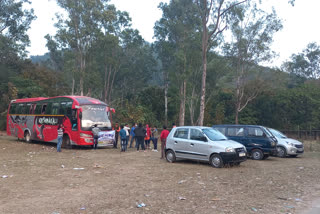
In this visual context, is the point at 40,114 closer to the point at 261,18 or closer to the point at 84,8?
the point at 84,8

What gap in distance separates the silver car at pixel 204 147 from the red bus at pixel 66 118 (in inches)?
264

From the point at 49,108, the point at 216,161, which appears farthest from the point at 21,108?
the point at 216,161

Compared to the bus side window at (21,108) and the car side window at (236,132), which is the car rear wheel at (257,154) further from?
the bus side window at (21,108)

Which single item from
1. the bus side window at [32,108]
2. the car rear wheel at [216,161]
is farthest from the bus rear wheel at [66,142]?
the car rear wheel at [216,161]

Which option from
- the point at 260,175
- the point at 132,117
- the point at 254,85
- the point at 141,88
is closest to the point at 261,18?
the point at 254,85

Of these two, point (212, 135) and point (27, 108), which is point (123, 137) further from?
point (27, 108)

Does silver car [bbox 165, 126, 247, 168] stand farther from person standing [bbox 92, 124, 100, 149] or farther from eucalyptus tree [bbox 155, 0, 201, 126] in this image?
eucalyptus tree [bbox 155, 0, 201, 126]

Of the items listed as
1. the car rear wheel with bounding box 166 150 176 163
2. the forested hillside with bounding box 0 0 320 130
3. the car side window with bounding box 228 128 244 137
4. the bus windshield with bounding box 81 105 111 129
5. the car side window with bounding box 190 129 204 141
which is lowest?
the car rear wheel with bounding box 166 150 176 163

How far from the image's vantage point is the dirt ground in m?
6.61

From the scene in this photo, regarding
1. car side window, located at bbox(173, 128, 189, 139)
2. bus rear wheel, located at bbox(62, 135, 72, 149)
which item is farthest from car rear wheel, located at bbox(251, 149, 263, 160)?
bus rear wheel, located at bbox(62, 135, 72, 149)

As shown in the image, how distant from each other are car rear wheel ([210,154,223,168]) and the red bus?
875cm

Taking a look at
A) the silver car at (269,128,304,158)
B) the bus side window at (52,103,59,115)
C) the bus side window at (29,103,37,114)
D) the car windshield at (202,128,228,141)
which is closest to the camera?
the car windshield at (202,128,228,141)

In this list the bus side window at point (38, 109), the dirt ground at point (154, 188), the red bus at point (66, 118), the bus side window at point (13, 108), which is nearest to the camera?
the dirt ground at point (154, 188)

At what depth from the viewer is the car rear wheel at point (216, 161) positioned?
1178 cm
